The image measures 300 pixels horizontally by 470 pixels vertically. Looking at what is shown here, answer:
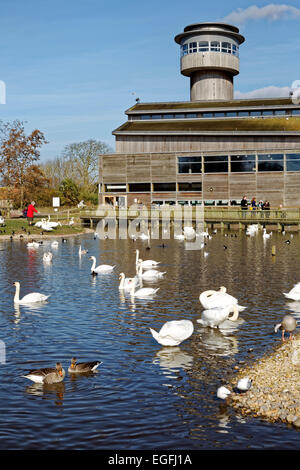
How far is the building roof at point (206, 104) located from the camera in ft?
240

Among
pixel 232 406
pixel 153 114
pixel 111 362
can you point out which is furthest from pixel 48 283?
pixel 153 114

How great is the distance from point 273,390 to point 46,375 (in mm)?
4569

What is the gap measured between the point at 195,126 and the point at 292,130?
40.0ft

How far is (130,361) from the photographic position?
13.3 m

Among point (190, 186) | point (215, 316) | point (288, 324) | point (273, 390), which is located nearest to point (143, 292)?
point (215, 316)

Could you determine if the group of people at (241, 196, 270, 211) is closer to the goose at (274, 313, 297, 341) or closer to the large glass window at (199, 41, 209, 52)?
the large glass window at (199, 41, 209, 52)

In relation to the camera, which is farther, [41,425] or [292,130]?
[292,130]

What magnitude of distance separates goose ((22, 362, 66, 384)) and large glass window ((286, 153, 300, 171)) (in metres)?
56.0

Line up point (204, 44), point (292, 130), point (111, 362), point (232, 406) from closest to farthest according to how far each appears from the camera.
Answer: point (232, 406) → point (111, 362) → point (292, 130) → point (204, 44)

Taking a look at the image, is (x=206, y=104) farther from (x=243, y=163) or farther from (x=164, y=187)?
(x=164, y=187)

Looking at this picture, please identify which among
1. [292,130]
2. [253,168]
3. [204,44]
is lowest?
[253,168]

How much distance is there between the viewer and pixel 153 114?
76.0 meters
